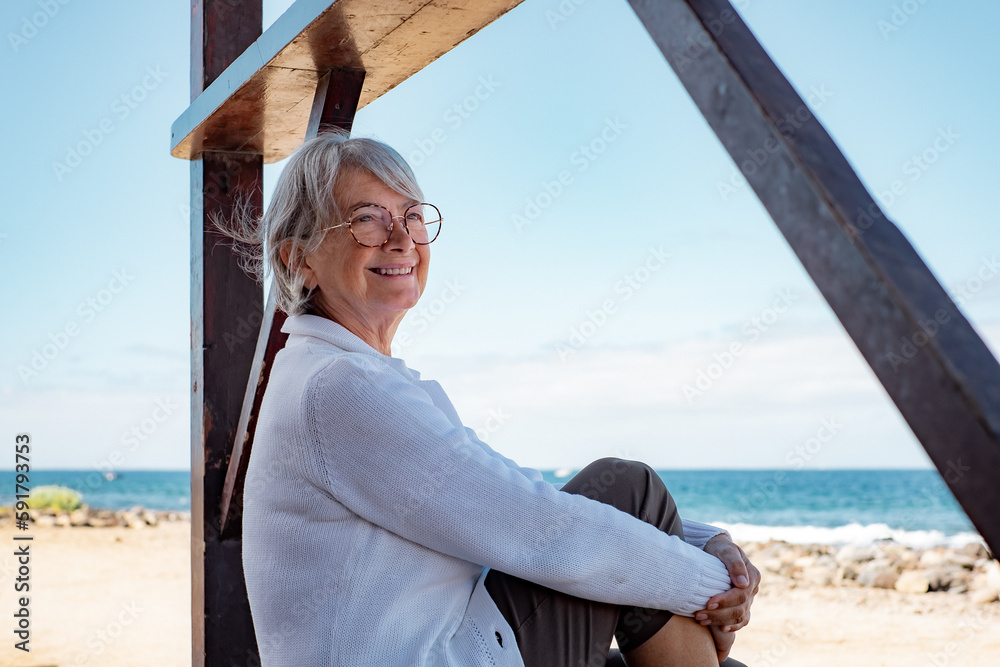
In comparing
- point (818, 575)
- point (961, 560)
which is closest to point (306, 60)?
point (818, 575)

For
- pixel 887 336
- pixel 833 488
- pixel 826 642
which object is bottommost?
pixel 833 488

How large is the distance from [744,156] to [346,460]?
2.36ft

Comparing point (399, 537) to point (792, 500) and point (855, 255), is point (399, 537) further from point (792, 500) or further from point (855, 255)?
point (792, 500)

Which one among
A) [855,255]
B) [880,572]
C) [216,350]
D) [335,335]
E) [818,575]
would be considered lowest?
[818,575]

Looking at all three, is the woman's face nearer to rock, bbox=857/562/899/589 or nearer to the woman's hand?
the woman's hand

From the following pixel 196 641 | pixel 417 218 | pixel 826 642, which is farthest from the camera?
pixel 826 642

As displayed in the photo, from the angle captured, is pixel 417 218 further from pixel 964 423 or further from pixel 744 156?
pixel 964 423

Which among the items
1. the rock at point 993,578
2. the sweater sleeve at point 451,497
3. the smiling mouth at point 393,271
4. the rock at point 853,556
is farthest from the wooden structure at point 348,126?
the rock at point 853,556

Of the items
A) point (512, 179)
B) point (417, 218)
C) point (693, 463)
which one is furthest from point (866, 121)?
point (417, 218)

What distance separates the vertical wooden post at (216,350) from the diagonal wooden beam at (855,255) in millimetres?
1661

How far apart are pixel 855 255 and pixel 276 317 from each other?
1457mm

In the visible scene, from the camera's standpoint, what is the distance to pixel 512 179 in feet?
80.3

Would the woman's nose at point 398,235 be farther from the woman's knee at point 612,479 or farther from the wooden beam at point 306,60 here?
the woman's knee at point 612,479

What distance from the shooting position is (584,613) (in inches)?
53.0
